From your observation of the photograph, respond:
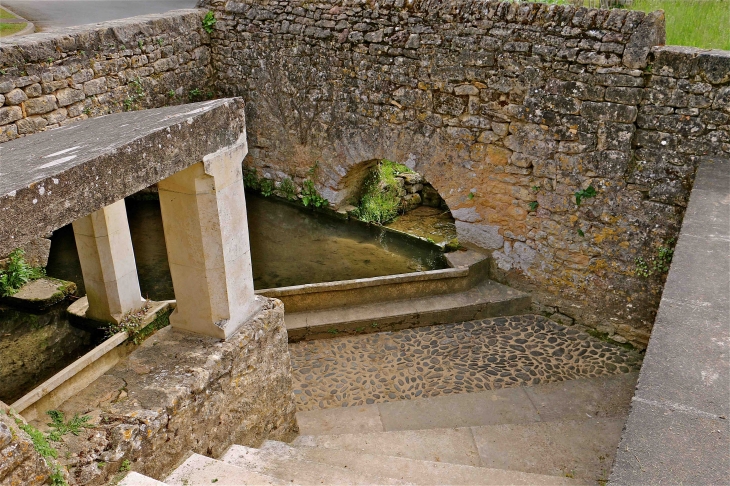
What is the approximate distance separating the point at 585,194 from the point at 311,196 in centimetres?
399

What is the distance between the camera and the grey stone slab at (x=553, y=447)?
4.89 metres

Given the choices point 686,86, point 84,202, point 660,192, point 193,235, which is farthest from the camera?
point 660,192

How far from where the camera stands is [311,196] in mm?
9156

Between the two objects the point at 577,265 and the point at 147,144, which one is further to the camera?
the point at 577,265

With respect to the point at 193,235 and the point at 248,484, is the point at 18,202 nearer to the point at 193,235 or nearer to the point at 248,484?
the point at 193,235

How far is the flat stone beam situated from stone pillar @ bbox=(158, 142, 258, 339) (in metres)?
0.19

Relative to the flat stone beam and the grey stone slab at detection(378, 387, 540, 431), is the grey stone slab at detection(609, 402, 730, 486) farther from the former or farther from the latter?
the grey stone slab at detection(378, 387, 540, 431)

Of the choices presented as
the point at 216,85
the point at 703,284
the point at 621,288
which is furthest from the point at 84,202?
the point at 216,85

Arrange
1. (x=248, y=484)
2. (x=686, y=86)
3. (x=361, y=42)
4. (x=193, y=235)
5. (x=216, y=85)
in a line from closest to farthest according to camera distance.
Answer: (x=248, y=484) → (x=193, y=235) → (x=686, y=86) → (x=361, y=42) → (x=216, y=85)

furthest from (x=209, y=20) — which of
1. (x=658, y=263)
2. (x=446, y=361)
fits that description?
(x=658, y=263)

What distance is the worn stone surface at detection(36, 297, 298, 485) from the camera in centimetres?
328

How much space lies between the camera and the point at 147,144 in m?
3.27

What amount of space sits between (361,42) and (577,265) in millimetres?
3531

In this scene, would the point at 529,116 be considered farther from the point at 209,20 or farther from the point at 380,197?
the point at 209,20
